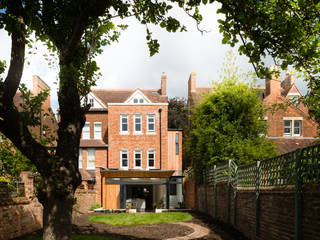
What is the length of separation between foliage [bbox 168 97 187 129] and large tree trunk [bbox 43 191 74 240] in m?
33.8

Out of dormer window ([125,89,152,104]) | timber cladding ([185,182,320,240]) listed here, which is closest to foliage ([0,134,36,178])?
timber cladding ([185,182,320,240])

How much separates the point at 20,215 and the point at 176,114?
2904cm

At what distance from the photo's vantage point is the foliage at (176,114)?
4050 centimetres

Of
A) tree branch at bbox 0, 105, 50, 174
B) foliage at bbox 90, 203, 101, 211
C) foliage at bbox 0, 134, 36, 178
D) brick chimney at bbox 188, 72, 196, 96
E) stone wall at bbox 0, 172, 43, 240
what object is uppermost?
brick chimney at bbox 188, 72, 196, 96

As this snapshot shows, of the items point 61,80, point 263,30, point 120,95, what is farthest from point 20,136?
point 120,95

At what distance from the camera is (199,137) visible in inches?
753

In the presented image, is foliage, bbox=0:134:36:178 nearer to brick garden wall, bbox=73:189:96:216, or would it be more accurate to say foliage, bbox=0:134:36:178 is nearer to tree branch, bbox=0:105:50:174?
tree branch, bbox=0:105:50:174

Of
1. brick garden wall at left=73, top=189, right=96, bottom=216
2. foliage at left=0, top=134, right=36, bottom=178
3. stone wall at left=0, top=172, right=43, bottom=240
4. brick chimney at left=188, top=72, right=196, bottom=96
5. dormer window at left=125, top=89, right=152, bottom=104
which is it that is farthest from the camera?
brick chimney at left=188, top=72, right=196, bottom=96

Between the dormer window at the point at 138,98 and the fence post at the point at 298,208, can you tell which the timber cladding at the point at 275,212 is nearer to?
the fence post at the point at 298,208

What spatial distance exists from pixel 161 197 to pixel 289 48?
27.5 m

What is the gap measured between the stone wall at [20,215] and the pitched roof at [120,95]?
62.9 feet

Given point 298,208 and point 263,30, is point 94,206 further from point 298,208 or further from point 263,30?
point 263,30

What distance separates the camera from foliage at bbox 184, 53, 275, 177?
17094 mm

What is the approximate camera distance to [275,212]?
798cm
